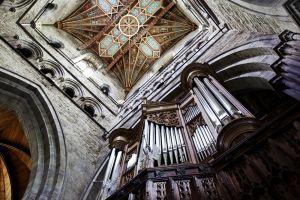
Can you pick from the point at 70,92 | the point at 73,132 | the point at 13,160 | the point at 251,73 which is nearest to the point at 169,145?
the point at 251,73

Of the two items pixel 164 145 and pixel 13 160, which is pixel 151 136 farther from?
pixel 13 160

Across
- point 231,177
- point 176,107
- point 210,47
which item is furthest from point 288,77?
point 210,47

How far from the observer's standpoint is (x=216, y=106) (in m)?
3.93

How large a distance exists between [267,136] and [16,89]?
6423 millimetres

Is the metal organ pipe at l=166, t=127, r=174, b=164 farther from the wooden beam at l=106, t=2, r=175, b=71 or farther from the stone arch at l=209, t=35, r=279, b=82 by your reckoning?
the wooden beam at l=106, t=2, r=175, b=71

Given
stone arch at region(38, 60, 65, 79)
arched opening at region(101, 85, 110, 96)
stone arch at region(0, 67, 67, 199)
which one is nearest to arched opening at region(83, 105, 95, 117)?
stone arch at region(38, 60, 65, 79)

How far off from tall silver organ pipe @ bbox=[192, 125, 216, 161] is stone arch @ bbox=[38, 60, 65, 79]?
20.2ft

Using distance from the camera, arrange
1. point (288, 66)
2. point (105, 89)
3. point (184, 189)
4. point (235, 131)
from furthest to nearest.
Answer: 1. point (105, 89)
2. point (288, 66)
3. point (235, 131)
4. point (184, 189)

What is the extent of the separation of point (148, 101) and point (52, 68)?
4327 millimetres

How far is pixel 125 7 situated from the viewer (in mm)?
13844

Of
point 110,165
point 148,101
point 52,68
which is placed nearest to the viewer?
point 110,165

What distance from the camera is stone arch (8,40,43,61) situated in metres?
8.55

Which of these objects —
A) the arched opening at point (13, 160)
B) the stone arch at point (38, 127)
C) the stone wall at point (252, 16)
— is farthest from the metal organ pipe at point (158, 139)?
the arched opening at point (13, 160)

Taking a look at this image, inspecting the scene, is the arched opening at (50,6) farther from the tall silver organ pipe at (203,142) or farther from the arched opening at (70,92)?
the tall silver organ pipe at (203,142)
